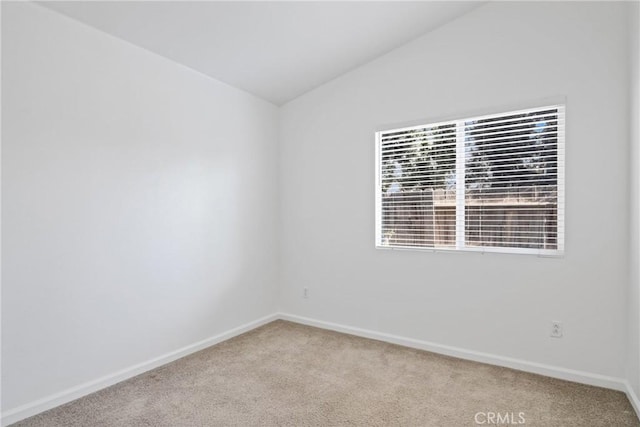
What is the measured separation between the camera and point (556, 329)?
2693mm

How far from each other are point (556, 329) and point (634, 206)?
0.99m

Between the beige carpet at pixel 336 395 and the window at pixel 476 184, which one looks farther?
the window at pixel 476 184

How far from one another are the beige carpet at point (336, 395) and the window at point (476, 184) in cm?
97

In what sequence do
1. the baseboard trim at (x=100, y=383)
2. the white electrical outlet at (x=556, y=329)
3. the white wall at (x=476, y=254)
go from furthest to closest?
the white electrical outlet at (x=556, y=329) → the white wall at (x=476, y=254) → the baseboard trim at (x=100, y=383)

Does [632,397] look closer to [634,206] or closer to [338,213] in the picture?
[634,206]

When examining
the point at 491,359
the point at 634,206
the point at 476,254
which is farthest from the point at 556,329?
the point at 634,206

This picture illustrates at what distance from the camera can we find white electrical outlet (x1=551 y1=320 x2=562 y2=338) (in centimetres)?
268

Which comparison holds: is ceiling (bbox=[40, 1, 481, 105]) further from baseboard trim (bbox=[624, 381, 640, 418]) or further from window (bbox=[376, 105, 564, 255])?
baseboard trim (bbox=[624, 381, 640, 418])

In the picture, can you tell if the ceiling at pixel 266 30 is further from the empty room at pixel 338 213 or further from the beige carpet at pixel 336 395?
the beige carpet at pixel 336 395

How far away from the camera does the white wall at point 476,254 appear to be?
2535 mm

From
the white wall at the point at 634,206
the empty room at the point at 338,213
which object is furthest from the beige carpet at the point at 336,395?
the white wall at the point at 634,206

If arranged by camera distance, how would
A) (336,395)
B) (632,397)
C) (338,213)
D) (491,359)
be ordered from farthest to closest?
(338,213), (491,359), (336,395), (632,397)

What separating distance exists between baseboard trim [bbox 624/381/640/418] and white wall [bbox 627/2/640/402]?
1.2 inches

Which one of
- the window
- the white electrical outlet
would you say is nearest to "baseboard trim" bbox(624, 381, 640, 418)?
the white electrical outlet
